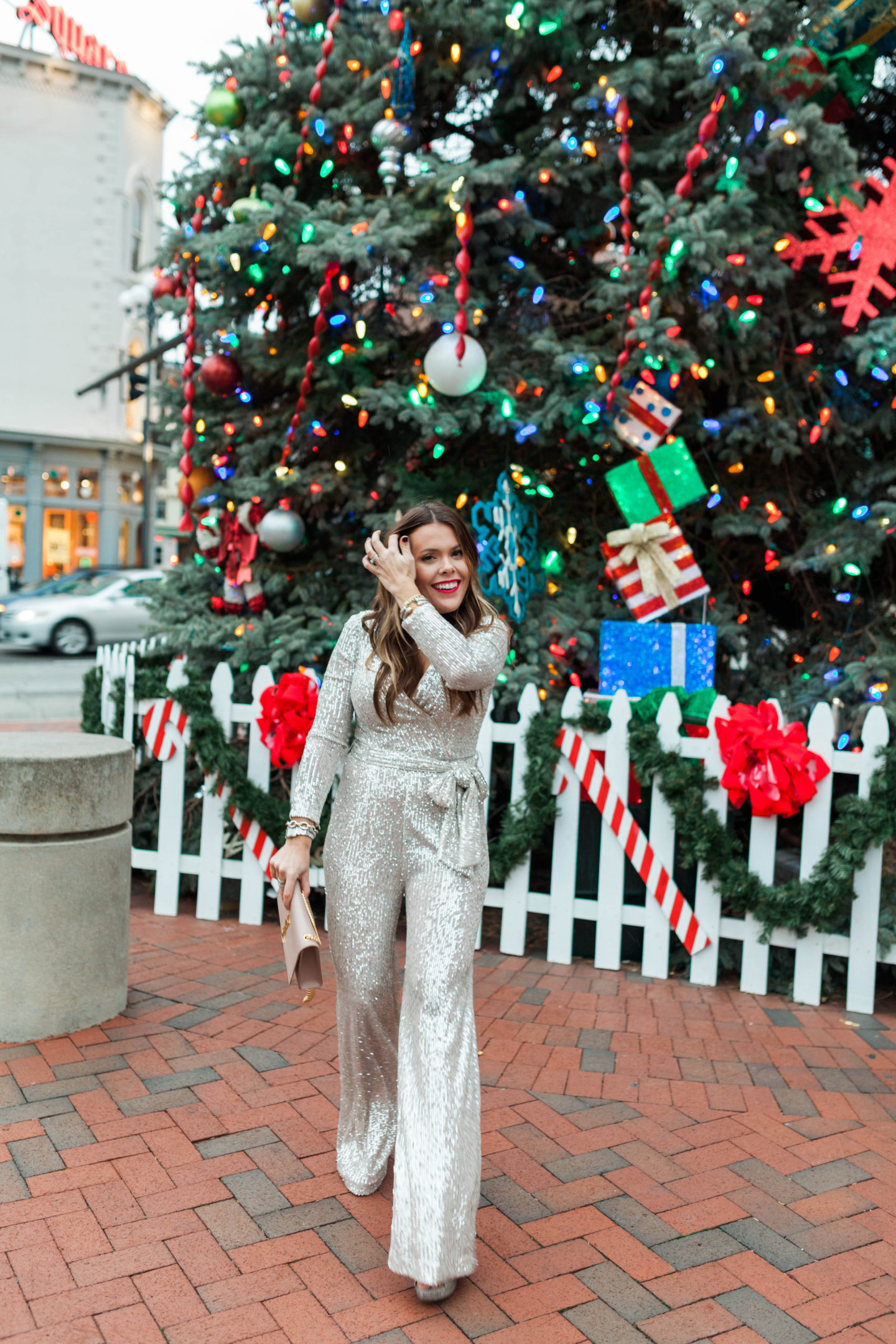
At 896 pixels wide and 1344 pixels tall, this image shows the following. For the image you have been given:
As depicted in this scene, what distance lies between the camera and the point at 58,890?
3584 mm

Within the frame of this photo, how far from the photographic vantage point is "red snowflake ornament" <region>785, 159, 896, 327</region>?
525 centimetres

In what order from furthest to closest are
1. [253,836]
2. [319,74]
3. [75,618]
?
[75,618] < [319,74] < [253,836]

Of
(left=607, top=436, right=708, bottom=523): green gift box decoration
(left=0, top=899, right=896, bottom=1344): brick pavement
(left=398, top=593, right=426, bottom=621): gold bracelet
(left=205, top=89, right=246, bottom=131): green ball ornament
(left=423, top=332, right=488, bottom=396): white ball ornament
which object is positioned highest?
(left=205, top=89, right=246, bottom=131): green ball ornament

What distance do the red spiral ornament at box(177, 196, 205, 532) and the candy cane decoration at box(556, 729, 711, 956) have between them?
8.65 ft

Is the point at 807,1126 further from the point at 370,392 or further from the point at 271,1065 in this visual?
the point at 370,392

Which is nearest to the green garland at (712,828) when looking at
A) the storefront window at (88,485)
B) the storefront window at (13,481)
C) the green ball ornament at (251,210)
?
the green ball ornament at (251,210)

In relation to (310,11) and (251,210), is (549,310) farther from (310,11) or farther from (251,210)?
(310,11)

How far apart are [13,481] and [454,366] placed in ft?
87.0

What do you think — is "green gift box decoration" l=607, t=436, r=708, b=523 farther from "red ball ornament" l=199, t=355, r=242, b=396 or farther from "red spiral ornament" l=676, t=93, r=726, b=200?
"red ball ornament" l=199, t=355, r=242, b=396

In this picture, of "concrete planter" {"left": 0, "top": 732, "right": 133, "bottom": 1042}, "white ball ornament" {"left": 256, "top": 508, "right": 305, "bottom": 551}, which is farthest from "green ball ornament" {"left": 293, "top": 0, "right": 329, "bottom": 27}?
"concrete planter" {"left": 0, "top": 732, "right": 133, "bottom": 1042}

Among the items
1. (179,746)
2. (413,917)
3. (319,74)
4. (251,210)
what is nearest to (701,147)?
(319,74)

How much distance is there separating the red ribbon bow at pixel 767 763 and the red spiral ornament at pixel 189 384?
3.21 metres

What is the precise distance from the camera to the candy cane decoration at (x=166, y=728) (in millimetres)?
4984

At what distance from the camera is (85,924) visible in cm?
365
